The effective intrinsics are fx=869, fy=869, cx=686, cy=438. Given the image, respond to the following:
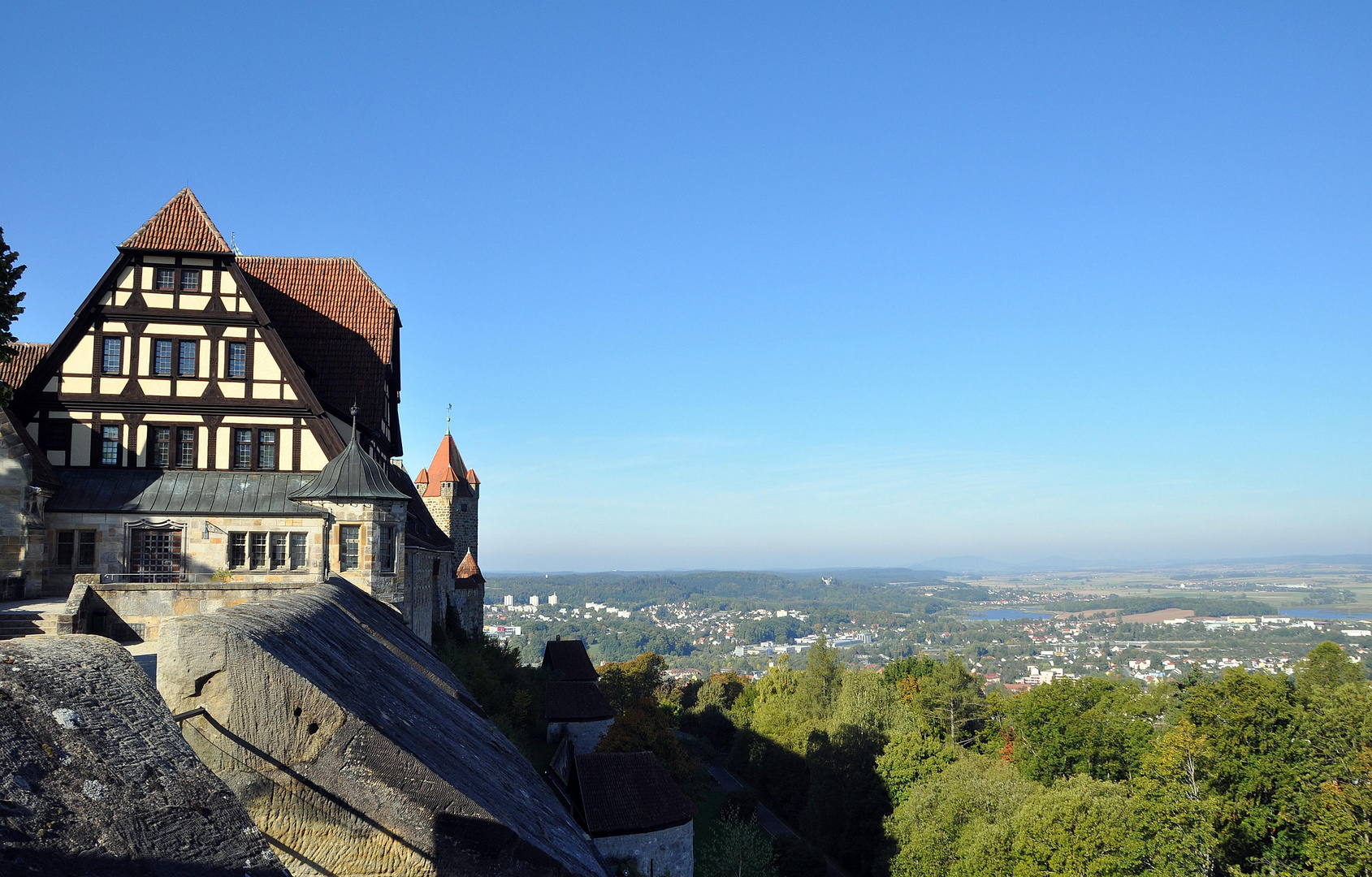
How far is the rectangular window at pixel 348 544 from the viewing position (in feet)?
62.5

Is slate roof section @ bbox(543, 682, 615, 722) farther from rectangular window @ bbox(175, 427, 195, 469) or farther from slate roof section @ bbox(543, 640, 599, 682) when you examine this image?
rectangular window @ bbox(175, 427, 195, 469)

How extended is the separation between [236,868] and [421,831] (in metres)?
1.05

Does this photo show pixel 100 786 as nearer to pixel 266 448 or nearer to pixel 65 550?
pixel 266 448

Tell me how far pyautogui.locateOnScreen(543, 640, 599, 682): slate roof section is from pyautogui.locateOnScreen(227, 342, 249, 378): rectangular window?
29.9m

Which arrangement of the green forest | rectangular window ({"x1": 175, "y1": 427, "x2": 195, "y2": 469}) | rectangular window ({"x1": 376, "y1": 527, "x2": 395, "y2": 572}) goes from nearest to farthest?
rectangular window ({"x1": 376, "y1": 527, "x2": 395, "y2": 572}) < rectangular window ({"x1": 175, "y1": 427, "x2": 195, "y2": 469}) < the green forest

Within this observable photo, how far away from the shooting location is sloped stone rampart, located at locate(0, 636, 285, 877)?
190cm

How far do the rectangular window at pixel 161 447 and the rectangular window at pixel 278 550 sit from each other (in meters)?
4.45

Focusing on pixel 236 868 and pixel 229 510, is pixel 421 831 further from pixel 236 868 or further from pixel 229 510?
pixel 229 510

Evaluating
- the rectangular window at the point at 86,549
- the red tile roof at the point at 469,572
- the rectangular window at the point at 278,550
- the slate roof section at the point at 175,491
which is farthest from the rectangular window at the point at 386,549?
the red tile roof at the point at 469,572

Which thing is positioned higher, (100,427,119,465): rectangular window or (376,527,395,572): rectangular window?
(100,427,119,465): rectangular window

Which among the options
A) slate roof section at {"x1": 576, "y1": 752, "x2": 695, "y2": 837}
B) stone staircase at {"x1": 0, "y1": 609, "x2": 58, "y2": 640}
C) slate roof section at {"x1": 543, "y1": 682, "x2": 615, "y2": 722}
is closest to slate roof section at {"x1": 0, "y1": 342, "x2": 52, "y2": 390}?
stone staircase at {"x1": 0, "y1": 609, "x2": 58, "y2": 640}

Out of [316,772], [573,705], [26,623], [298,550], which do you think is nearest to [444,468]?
[573,705]

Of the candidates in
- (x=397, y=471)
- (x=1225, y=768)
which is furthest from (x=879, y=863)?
(x=397, y=471)

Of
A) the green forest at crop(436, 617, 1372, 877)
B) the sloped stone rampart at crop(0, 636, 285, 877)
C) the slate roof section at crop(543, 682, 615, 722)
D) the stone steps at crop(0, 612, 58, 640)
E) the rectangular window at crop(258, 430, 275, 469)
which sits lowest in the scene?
the green forest at crop(436, 617, 1372, 877)
